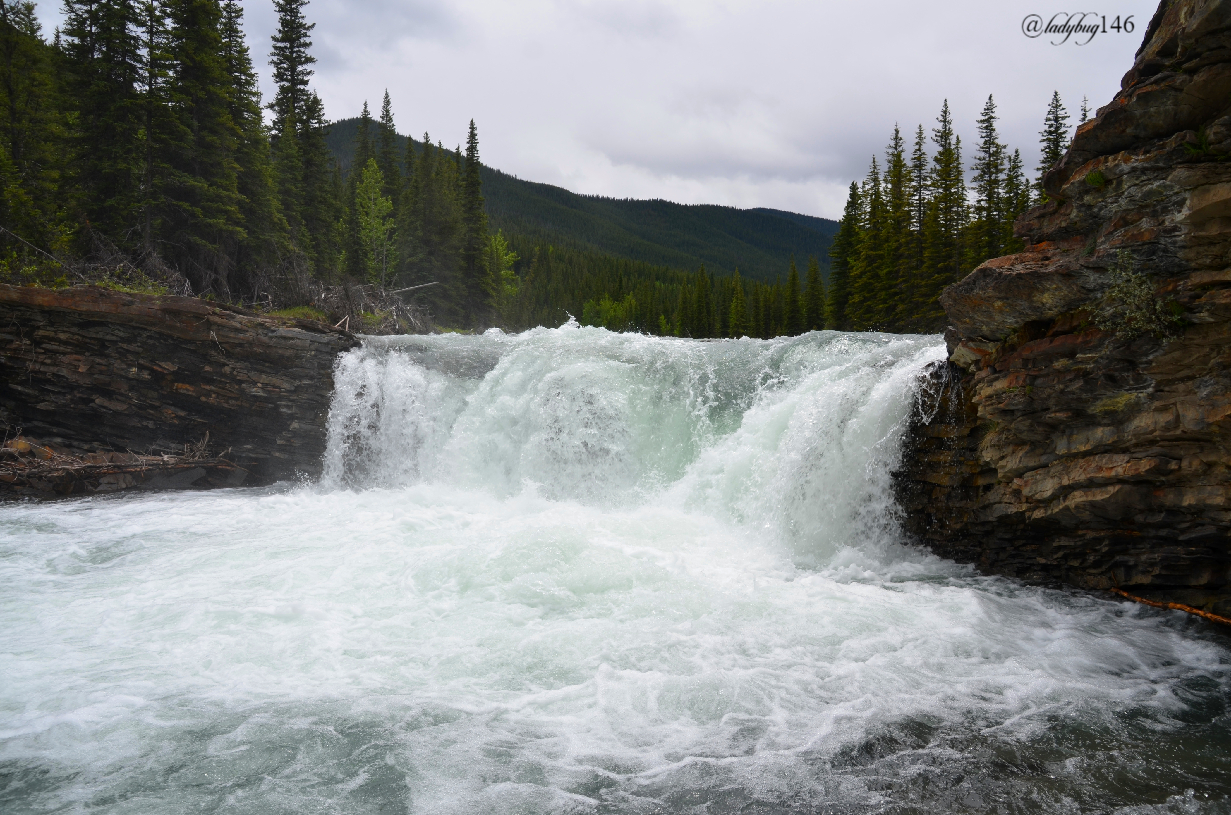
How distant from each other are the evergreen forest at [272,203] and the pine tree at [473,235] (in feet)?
0.55

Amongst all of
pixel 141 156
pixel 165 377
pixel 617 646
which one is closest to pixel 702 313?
pixel 141 156

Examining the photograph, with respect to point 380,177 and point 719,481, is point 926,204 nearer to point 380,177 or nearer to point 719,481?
point 719,481

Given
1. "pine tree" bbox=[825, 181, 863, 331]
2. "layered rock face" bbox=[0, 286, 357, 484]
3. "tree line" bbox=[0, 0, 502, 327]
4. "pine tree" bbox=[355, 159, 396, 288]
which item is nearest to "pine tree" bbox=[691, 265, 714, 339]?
"pine tree" bbox=[825, 181, 863, 331]

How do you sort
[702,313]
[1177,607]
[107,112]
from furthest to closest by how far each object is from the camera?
[702,313]
[107,112]
[1177,607]

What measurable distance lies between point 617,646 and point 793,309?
49.7 meters

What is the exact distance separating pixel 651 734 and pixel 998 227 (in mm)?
35749

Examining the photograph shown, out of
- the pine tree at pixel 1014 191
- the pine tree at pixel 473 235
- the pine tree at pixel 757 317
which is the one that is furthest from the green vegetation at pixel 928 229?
the pine tree at pixel 473 235

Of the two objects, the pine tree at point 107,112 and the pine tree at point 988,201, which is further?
the pine tree at point 988,201

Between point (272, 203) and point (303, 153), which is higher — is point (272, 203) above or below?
below

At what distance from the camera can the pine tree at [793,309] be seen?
51688mm

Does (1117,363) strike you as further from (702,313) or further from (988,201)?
(702,313)

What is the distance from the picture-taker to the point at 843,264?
142 ft

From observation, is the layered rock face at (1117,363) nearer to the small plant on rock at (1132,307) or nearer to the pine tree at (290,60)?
the small plant on rock at (1132,307)

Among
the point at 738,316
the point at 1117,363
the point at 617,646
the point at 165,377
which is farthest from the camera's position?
the point at 738,316
